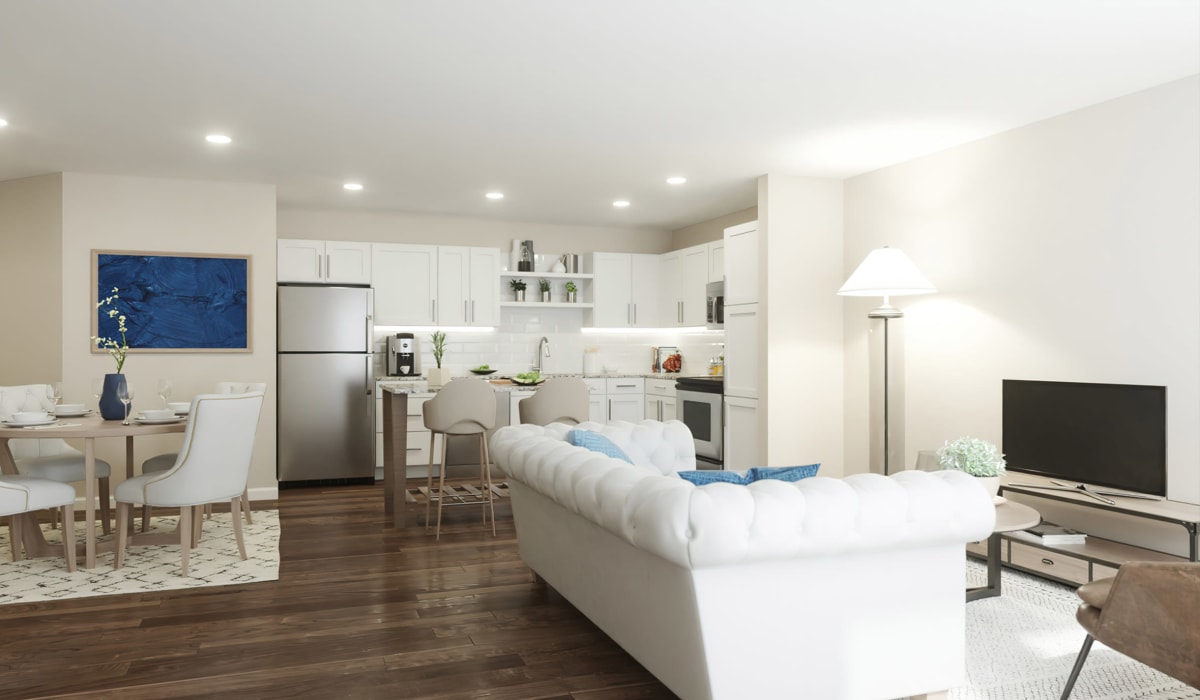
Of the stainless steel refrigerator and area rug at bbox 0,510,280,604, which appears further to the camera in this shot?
the stainless steel refrigerator

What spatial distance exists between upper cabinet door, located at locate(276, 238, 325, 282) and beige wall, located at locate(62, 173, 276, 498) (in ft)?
2.25

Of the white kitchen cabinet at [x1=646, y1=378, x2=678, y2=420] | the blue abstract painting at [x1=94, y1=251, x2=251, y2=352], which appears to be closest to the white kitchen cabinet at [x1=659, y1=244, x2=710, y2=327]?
the white kitchen cabinet at [x1=646, y1=378, x2=678, y2=420]

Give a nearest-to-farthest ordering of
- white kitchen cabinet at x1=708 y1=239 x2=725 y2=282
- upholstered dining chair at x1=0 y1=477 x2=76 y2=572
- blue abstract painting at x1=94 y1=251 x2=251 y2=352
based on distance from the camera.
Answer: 1. upholstered dining chair at x1=0 y1=477 x2=76 y2=572
2. blue abstract painting at x1=94 y1=251 x2=251 y2=352
3. white kitchen cabinet at x1=708 y1=239 x2=725 y2=282

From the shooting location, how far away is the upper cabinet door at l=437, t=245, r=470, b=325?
7816mm

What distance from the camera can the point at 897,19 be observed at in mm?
3299

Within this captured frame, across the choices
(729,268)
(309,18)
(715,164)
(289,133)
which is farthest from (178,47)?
(729,268)

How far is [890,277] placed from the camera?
4.90m

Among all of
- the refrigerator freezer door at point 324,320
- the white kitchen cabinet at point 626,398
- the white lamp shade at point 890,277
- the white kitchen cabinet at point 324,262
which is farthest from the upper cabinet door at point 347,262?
the white lamp shade at point 890,277

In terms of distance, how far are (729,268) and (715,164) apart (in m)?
1.10

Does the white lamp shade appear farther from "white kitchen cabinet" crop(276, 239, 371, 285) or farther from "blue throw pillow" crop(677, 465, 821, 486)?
"white kitchen cabinet" crop(276, 239, 371, 285)

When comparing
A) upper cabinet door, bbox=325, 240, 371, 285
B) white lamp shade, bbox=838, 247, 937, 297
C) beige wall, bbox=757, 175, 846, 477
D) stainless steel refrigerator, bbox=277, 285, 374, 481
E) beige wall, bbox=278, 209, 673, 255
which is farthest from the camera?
beige wall, bbox=278, 209, 673, 255

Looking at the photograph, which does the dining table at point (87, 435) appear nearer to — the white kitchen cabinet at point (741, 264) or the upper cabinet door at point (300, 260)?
the upper cabinet door at point (300, 260)

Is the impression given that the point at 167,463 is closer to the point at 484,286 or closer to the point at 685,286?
the point at 484,286

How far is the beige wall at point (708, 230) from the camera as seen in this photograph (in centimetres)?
755
